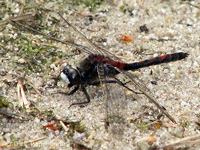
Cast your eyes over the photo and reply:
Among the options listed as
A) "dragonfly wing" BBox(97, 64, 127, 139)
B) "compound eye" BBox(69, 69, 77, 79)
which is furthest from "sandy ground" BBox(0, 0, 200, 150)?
"compound eye" BBox(69, 69, 77, 79)

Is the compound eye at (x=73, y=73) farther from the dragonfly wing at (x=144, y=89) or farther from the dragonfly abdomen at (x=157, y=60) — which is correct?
the dragonfly abdomen at (x=157, y=60)

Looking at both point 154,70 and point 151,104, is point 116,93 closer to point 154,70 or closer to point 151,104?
point 151,104

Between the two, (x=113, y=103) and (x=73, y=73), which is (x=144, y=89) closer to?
(x=113, y=103)

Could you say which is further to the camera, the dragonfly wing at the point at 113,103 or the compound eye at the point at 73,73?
the compound eye at the point at 73,73

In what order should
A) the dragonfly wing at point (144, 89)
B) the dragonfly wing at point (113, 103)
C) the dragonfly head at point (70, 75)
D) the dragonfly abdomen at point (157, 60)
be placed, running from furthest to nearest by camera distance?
the dragonfly abdomen at point (157, 60) < the dragonfly head at point (70, 75) < the dragonfly wing at point (144, 89) < the dragonfly wing at point (113, 103)

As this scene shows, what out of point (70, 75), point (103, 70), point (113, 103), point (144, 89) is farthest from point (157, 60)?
point (70, 75)

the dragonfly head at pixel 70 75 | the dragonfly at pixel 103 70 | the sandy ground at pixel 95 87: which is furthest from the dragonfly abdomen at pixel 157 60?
the dragonfly head at pixel 70 75

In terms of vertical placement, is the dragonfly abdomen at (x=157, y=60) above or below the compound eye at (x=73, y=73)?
above
